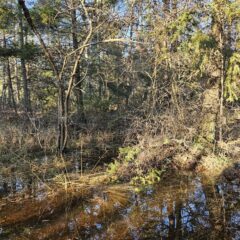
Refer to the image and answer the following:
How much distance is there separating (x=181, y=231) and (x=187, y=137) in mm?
4238

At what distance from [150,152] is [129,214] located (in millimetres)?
2800

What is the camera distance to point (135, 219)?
243 inches

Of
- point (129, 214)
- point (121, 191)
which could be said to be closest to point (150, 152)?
point (121, 191)

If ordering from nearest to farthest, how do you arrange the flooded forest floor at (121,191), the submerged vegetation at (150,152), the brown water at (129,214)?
1. the brown water at (129,214)
2. the flooded forest floor at (121,191)
3. the submerged vegetation at (150,152)

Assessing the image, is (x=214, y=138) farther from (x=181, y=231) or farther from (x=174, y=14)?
(x=181, y=231)

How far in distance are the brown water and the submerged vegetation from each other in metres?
0.02

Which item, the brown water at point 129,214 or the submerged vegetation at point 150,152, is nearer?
the brown water at point 129,214

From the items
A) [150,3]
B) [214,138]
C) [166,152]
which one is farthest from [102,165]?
[150,3]

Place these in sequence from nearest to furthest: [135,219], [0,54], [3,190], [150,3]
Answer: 1. [135,219]
2. [3,190]
3. [150,3]
4. [0,54]

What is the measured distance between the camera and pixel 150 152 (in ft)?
29.4

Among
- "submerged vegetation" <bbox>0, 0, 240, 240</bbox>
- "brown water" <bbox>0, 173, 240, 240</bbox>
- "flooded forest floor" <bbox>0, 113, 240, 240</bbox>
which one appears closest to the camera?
"brown water" <bbox>0, 173, 240, 240</bbox>

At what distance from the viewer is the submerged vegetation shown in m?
6.11

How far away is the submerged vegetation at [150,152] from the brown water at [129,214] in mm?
20

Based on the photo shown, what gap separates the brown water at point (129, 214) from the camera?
5629 mm
